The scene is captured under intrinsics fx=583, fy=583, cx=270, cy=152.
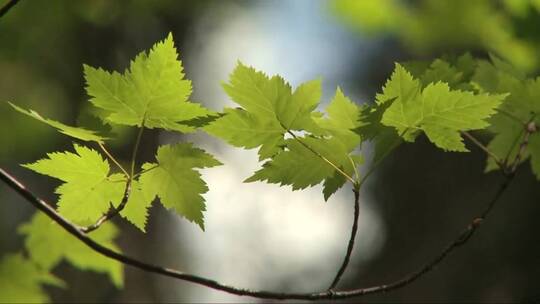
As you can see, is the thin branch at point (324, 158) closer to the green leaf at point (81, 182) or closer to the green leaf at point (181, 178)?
the green leaf at point (181, 178)

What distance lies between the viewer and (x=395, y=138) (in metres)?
0.55

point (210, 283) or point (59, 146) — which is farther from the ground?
point (210, 283)

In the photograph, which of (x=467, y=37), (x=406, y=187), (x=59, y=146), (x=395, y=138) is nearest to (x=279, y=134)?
(x=395, y=138)

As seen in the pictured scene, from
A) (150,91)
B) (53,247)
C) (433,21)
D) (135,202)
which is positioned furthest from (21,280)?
(433,21)

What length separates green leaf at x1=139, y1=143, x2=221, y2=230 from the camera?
57cm

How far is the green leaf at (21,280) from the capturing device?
110 cm

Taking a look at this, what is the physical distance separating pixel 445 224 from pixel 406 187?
0.26 m

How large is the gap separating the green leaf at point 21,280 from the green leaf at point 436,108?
2.72 ft

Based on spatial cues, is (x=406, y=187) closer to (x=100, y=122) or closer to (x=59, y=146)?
(x=59, y=146)

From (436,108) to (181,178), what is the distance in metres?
0.25

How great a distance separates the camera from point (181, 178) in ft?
1.88

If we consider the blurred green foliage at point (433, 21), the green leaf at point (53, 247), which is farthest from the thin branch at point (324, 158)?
the blurred green foliage at point (433, 21)

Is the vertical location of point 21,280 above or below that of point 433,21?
below

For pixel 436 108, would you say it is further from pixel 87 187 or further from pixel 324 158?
pixel 87 187
